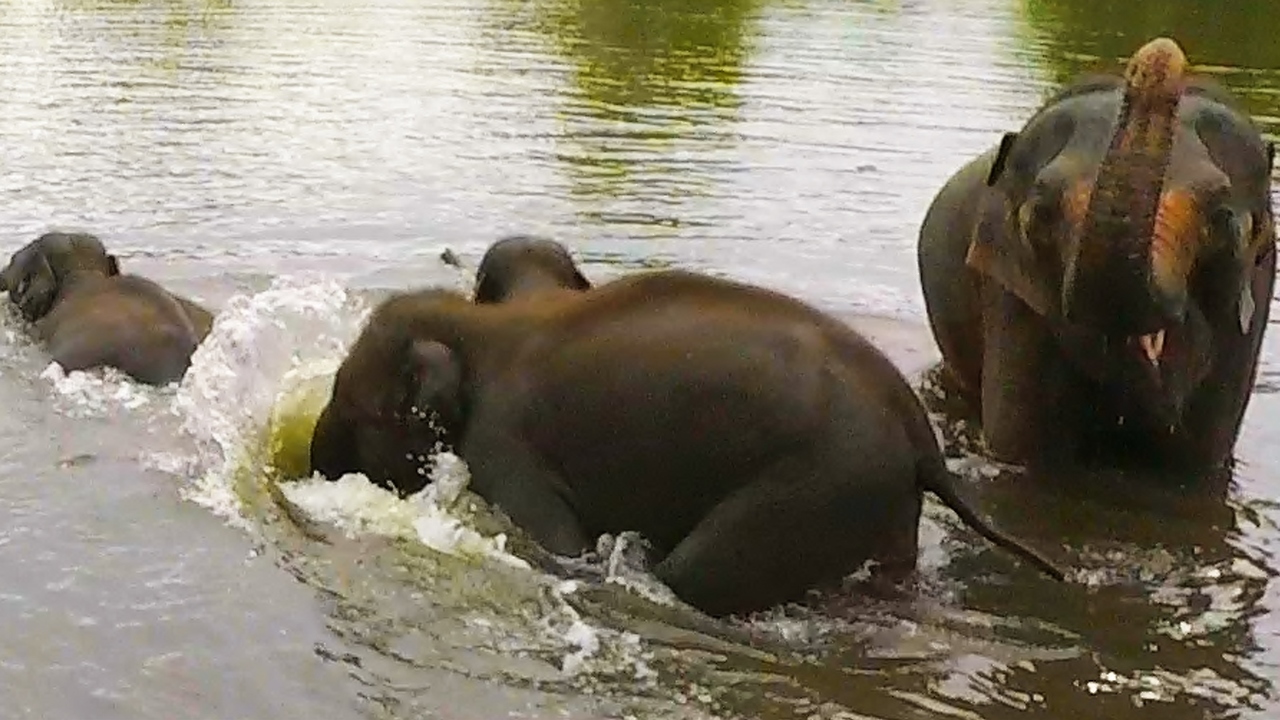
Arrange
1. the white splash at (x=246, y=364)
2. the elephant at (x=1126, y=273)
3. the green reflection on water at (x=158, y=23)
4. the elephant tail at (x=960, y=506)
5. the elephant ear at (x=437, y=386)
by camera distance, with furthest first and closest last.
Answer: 1. the green reflection on water at (x=158, y=23)
2. the white splash at (x=246, y=364)
3. the elephant ear at (x=437, y=386)
4. the elephant tail at (x=960, y=506)
5. the elephant at (x=1126, y=273)

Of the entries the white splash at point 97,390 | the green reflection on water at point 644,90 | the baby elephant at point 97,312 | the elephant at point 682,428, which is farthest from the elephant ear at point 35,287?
the green reflection on water at point 644,90

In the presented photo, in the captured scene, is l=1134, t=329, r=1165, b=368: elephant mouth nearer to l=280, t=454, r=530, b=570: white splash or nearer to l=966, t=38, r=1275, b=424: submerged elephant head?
l=966, t=38, r=1275, b=424: submerged elephant head

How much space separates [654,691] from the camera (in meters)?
4.77

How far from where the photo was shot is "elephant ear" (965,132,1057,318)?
6246mm

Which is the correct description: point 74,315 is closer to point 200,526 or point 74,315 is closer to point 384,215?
point 200,526

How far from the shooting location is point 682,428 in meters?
5.35

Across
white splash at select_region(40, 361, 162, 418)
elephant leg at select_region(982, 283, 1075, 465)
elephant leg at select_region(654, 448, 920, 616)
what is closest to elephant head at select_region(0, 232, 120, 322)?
white splash at select_region(40, 361, 162, 418)

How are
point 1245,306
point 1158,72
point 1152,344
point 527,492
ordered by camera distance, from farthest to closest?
1. point 1245,306
2. point 1152,344
3. point 527,492
4. point 1158,72

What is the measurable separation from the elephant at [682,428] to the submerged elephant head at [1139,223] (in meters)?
0.71

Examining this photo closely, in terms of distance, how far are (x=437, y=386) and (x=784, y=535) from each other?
4.06ft

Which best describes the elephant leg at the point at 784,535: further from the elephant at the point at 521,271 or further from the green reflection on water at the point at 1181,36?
the green reflection on water at the point at 1181,36

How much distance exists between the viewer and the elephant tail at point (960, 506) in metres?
5.38

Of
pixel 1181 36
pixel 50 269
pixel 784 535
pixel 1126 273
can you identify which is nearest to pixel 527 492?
pixel 784 535

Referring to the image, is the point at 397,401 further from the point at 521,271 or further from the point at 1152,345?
the point at 1152,345
